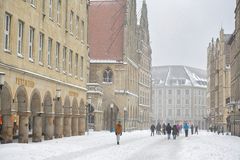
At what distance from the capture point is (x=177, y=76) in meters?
166

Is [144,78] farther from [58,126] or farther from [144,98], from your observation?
[58,126]

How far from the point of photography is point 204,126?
527ft

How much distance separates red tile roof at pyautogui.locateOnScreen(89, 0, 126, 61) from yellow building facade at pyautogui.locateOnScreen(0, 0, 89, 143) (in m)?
28.5

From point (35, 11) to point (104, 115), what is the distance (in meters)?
44.0

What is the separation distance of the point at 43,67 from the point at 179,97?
429ft

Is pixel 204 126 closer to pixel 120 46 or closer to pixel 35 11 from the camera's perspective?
pixel 120 46

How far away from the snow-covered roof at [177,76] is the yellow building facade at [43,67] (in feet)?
387

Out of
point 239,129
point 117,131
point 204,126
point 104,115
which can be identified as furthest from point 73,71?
point 204,126

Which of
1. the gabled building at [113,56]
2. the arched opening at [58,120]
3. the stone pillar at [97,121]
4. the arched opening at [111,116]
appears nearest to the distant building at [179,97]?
the gabled building at [113,56]

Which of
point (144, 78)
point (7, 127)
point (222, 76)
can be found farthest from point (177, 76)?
point (7, 127)

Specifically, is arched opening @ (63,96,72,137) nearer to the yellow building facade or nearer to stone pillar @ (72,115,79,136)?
the yellow building facade

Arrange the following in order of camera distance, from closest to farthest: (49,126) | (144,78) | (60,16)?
1. (49,126)
2. (60,16)
3. (144,78)

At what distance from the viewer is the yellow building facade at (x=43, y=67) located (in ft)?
94.0

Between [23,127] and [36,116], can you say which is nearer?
[23,127]
